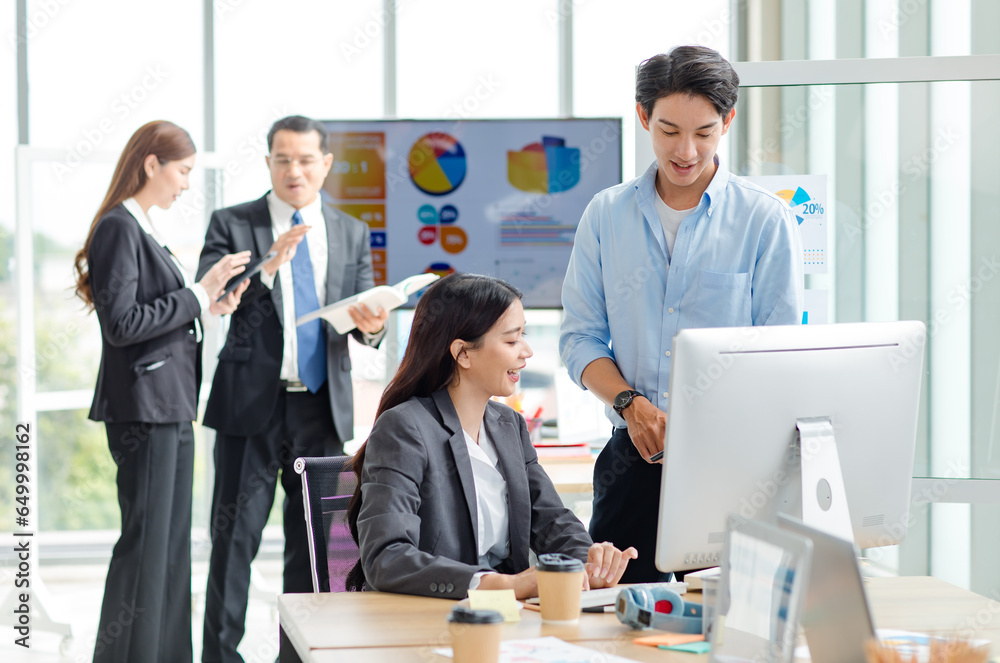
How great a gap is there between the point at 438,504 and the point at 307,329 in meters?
1.58

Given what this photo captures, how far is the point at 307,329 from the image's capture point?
10.9 ft

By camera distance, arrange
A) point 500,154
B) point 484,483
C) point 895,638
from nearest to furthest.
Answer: point 895,638 → point 484,483 → point 500,154

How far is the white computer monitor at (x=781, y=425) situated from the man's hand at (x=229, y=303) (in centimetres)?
220

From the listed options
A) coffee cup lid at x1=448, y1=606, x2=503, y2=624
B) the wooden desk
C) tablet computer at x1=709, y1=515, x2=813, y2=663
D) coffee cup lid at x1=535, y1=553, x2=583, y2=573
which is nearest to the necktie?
the wooden desk

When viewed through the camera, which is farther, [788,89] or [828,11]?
[828,11]

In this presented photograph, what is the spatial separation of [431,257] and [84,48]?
2.15 m

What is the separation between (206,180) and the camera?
16.1 feet

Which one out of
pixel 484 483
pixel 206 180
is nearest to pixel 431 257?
pixel 206 180

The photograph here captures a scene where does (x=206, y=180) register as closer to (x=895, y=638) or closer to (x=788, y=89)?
(x=788, y=89)

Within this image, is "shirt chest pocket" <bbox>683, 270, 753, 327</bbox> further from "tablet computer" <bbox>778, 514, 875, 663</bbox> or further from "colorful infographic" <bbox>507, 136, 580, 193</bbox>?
"colorful infographic" <bbox>507, 136, 580, 193</bbox>

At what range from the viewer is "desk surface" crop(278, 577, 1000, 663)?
134 cm

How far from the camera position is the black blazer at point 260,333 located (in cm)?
326

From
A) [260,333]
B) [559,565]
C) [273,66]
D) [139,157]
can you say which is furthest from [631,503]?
[273,66]

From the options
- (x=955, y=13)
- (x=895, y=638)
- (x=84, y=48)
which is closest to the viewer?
(x=895, y=638)
